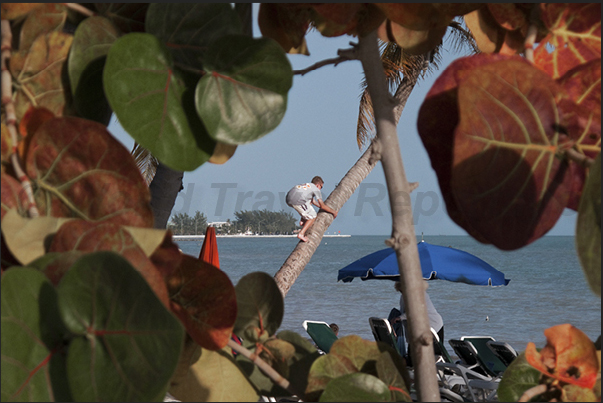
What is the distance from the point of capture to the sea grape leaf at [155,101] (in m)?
0.32

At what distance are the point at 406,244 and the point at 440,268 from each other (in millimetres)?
7792

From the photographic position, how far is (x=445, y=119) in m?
0.36

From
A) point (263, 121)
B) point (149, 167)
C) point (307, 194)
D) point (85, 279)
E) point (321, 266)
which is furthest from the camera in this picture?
point (321, 266)

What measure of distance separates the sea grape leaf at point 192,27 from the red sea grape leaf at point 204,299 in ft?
0.42

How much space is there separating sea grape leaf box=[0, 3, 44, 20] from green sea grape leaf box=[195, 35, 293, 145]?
0.11 metres

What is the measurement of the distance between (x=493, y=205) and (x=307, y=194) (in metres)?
6.97

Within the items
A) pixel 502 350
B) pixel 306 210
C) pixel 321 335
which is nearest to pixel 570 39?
pixel 502 350

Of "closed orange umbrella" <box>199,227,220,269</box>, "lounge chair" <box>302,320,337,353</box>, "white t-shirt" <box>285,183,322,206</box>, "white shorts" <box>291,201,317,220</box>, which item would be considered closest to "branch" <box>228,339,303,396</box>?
"closed orange umbrella" <box>199,227,220,269</box>

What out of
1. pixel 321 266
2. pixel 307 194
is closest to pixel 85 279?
pixel 307 194

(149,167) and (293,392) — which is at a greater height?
(149,167)

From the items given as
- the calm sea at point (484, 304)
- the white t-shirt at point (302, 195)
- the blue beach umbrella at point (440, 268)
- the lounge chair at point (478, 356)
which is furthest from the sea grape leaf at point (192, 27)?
the calm sea at point (484, 304)

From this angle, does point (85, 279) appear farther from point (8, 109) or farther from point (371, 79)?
point (371, 79)

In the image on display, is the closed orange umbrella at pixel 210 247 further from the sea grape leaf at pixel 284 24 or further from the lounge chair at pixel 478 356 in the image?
the sea grape leaf at pixel 284 24

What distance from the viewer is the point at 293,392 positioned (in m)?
0.41
